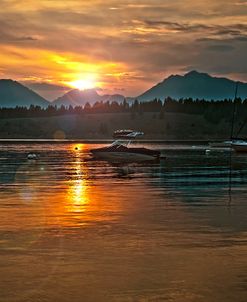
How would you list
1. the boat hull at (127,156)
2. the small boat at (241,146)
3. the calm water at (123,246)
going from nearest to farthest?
the calm water at (123,246)
the boat hull at (127,156)
the small boat at (241,146)

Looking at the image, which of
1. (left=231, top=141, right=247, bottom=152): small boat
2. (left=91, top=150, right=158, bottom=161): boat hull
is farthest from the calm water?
(left=231, top=141, right=247, bottom=152): small boat

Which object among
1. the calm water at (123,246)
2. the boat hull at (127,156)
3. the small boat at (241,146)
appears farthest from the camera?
the small boat at (241,146)

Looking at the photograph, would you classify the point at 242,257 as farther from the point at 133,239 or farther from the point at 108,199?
the point at 108,199

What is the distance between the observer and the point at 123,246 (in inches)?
674

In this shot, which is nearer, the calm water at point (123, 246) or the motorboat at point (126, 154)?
the calm water at point (123, 246)

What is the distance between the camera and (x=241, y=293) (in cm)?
1233

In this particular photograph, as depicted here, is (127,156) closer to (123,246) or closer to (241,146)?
(241,146)

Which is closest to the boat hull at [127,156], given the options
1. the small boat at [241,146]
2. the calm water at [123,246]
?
the small boat at [241,146]

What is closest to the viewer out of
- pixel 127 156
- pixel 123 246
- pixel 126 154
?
pixel 123 246

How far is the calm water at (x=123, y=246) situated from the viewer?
12609mm

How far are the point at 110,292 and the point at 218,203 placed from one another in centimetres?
1642

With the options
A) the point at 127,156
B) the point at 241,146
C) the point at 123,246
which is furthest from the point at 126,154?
the point at 123,246

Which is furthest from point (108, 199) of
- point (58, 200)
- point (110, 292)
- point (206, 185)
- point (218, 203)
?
point (110, 292)

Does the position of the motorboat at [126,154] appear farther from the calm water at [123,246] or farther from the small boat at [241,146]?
the calm water at [123,246]
